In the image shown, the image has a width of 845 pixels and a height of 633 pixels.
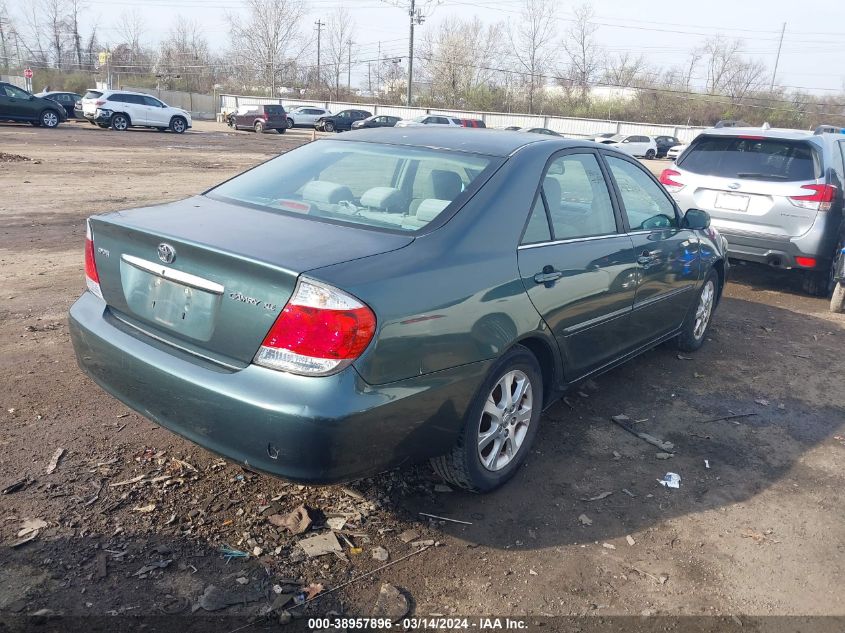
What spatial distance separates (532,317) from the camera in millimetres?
3359

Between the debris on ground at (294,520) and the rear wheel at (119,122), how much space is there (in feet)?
106

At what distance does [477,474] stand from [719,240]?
3706mm

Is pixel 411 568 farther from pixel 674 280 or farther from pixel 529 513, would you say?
pixel 674 280

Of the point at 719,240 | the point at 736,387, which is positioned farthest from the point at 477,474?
the point at 719,240

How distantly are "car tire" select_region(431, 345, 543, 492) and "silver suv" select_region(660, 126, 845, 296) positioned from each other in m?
5.13

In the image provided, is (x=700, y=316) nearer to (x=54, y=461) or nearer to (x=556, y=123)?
(x=54, y=461)

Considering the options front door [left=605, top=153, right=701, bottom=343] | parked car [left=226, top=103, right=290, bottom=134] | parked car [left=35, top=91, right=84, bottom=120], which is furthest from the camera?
parked car [left=226, top=103, right=290, bottom=134]

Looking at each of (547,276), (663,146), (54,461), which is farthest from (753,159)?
(663,146)

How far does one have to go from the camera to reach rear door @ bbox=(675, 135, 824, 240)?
739cm

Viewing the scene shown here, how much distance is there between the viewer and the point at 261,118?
3956 cm

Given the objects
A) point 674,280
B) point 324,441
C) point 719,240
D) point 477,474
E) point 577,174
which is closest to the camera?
point 324,441

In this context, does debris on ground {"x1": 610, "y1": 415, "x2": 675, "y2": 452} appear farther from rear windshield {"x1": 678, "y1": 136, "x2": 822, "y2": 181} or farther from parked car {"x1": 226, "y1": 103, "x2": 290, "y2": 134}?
parked car {"x1": 226, "y1": 103, "x2": 290, "y2": 134}

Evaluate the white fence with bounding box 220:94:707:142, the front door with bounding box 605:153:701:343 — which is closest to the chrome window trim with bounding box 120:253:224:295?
the front door with bounding box 605:153:701:343

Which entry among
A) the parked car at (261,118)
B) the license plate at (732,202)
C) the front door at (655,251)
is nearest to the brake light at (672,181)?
the license plate at (732,202)
